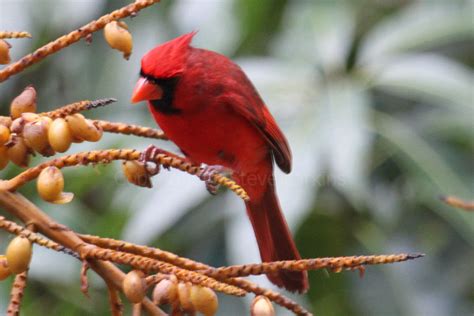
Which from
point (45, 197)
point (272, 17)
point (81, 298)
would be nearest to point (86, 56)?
point (272, 17)

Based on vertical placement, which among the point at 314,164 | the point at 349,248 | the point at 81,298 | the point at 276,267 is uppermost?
the point at 276,267

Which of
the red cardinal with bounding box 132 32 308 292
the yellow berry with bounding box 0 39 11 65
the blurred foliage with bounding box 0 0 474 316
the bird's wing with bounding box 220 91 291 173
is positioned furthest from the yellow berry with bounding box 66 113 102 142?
the blurred foliage with bounding box 0 0 474 316

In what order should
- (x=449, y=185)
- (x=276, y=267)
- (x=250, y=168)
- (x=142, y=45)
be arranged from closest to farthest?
(x=276, y=267) → (x=250, y=168) → (x=449, y=185) → (x=142, y=45)

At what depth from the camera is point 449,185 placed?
263 cm

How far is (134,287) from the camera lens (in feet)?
2.68

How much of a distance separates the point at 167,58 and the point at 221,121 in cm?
23

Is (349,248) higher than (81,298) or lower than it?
lower

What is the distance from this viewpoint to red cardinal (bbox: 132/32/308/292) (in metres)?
1.69

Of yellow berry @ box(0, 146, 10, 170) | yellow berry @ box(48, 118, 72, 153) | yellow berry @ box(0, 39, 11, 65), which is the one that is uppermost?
yellow berry @ box(0, 39, 11, 65)

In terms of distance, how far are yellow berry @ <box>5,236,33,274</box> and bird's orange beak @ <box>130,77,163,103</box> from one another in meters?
0.83

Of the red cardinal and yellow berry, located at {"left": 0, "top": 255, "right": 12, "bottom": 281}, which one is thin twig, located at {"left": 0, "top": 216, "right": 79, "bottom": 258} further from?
the red cardinal

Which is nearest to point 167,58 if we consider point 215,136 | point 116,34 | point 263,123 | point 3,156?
point 215,136

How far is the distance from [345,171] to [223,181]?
1313 millimetres

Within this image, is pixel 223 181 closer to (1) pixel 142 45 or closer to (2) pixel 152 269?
(2) pixel 152 269
